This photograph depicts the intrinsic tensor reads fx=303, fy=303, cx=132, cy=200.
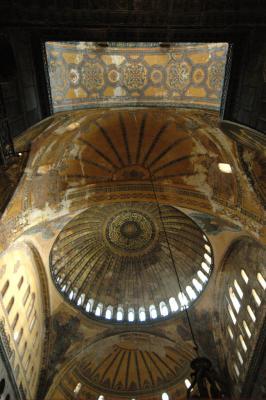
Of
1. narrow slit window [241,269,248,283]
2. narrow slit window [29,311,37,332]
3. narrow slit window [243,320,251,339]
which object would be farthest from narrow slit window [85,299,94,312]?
narrow slit window [241,269,248,283]

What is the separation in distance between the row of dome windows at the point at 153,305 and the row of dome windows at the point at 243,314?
1754mm

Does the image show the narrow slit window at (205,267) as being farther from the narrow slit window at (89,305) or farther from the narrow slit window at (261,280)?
the narrow slit window at (89,305)

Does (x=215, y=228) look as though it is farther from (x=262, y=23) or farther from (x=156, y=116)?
(x=262, y=23)

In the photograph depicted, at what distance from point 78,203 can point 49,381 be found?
822 centimetres

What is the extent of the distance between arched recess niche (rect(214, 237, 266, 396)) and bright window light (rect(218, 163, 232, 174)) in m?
2.75

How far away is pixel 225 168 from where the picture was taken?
845 cm

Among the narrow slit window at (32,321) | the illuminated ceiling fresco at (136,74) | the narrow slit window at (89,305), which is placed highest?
the illuminated ceiling fresco at (136,74)

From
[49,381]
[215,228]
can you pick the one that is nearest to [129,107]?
[215,228]

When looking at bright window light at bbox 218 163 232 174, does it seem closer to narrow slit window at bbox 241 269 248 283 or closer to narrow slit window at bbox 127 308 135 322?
narrow slit window at bbox 241 269 248 283

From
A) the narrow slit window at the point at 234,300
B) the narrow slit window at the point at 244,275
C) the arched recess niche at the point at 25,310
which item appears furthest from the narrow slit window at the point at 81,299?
the narrow slit window at the point at 244,275

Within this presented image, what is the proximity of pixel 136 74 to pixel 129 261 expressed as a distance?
33.6ft

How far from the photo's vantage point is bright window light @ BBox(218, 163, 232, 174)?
8.33 m

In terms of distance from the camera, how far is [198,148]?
28.2 feet

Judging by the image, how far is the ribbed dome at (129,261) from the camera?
1338 centimetres
